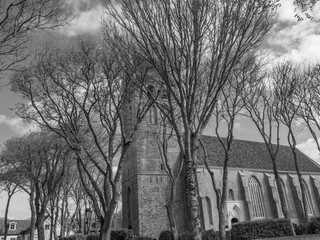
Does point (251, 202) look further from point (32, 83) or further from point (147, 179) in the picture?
point (32, 83)

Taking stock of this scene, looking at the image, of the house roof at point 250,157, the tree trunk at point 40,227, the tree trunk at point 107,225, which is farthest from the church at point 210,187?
the tree trunk at point 107,225

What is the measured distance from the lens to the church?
89.2 feet

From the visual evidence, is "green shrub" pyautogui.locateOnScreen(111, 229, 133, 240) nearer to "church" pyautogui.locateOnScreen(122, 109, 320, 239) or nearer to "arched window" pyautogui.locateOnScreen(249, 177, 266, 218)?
"church" pyautogui.locateOnScreen(122, 109, 320, 239)

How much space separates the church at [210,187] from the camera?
89.2ft

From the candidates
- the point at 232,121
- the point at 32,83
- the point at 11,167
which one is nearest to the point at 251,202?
the point at 232,121

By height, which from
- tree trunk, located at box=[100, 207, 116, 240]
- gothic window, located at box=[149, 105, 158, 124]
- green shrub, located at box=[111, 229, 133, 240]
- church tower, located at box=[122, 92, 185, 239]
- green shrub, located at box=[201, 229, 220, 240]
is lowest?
green shrub, located at box=[201, 229, 220, 240]

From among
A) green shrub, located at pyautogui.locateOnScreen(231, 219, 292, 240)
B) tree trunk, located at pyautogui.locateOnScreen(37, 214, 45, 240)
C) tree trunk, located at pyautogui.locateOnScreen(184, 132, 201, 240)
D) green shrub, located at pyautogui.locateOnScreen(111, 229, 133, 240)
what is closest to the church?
green shrub, located at pyautogui.locateOnScreen(111, 229, 133, 240)

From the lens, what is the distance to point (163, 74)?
9.87m

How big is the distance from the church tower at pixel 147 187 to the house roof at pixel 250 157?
262 inches

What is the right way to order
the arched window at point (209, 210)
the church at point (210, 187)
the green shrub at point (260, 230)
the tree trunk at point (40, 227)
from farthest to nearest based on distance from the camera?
the arched window at point (209, 210) → the church at point (210, 187) → the green shrub at point (260, 230) → the tree trunk at point (40, 227)

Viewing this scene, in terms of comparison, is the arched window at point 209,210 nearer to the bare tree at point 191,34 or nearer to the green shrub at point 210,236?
the green shrub at point 210,236

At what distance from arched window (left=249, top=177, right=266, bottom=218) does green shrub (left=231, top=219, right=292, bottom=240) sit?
12301 mm

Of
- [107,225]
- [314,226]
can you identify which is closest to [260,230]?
[314,226]

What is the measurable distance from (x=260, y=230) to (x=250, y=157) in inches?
738
